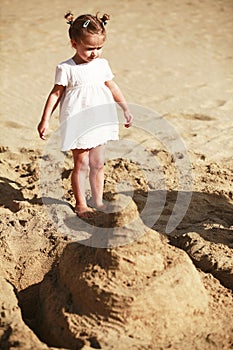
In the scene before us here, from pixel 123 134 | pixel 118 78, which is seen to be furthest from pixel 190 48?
pixel 123 134

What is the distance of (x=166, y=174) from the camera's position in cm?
404

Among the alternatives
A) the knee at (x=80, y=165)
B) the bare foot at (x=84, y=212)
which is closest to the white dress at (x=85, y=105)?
the knee at (x=80, y=165)

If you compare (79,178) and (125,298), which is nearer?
(125,298)

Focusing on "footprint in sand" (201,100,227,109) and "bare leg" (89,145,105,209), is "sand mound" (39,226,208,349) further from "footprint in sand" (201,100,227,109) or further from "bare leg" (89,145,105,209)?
"footprint in sand" (201,100,227,109)

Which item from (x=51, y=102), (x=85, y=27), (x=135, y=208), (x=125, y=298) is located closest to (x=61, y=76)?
(x=51, y=102)

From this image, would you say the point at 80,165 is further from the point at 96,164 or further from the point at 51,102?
the point at 51,102

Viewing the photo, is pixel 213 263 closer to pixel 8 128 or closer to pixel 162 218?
pixel 162 218

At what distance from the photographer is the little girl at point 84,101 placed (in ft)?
10.7

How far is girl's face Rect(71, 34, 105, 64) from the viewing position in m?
3.21

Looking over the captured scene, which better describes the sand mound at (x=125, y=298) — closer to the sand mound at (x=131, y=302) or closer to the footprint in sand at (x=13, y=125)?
the sand mound at (x=131, y=302)

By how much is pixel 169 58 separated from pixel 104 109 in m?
3.42

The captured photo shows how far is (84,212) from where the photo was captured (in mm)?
3439

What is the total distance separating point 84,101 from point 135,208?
3.77 ft

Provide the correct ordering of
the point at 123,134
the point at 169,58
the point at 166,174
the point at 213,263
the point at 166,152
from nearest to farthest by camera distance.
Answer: the point at 213,263
the point at 166,174
the point at 166,152
the point at 123,134
the point at 169,58
